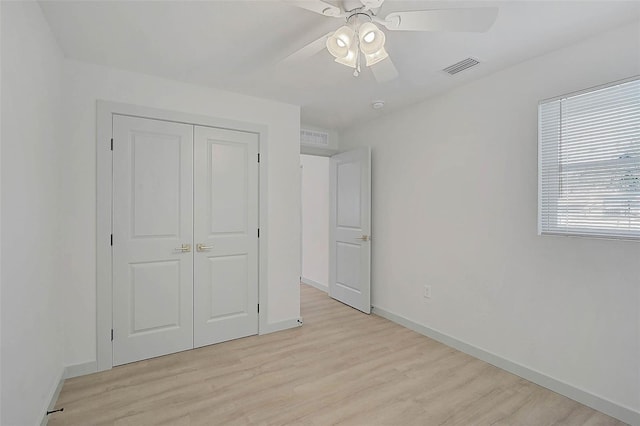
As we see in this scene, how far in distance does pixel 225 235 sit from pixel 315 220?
98.6 inches

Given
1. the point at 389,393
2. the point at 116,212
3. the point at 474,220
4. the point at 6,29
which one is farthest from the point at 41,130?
the point at 474,220

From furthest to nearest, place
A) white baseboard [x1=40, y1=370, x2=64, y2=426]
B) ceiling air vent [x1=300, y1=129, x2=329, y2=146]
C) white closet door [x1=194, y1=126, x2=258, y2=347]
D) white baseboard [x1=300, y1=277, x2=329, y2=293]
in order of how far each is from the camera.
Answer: white baseboard [x1=300, y1=277, x2=329, y2=293] < ceiling air vent [x1=300, y1=129, x2=329, y2=146] < white closet door [x1=194, y1=126, x2=258, y2=347] < white baseboard [x1=40, y1=370, x2=64, y2=426]

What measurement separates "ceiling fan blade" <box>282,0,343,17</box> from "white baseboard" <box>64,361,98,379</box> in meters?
2.90

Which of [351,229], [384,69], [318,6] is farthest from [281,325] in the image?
[318,6]

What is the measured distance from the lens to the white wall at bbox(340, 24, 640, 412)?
6.41ft

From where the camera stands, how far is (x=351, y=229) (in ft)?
13.3

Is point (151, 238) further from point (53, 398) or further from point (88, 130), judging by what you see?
point (53, 398)

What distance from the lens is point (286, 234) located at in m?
3.36

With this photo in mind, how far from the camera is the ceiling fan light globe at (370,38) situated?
1.45 m

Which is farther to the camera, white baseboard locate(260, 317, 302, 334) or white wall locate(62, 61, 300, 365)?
white baseboard locate(260, 317, 302, 334)

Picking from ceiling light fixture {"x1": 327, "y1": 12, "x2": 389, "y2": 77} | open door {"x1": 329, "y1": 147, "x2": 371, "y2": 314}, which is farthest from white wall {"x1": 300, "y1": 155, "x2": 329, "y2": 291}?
ceiling light fixture {"x1": 327, "y1": 12, "x2": 389, "y2": 77}

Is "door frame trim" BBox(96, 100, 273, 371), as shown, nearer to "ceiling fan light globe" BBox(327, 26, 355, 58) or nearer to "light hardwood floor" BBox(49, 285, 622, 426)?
"light hardwood floor" BBox(49, 285, 622, 426)

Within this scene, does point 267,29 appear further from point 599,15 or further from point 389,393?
point 389,393

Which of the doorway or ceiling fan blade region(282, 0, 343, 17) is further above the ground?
ceiling fan blade region(282, 0, 343, 17)
